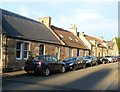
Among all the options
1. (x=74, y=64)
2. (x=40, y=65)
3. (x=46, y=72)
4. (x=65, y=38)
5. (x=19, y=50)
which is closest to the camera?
(x=40, y=65)

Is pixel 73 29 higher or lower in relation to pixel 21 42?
higher

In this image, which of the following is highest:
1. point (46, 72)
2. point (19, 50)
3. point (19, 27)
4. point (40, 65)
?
point (19, 27)

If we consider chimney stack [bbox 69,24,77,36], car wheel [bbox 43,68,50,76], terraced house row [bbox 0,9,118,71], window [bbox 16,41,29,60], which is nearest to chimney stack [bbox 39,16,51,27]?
terraced house row [bbox 0,9,118,71]

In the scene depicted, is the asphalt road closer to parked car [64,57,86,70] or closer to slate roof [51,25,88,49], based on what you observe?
parked car [64,57,86,70]

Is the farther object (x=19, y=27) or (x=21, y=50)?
(x=19, y=27)

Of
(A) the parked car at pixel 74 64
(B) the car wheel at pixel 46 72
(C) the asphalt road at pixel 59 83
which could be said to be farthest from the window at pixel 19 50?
(C) the asphalt road at pixel 59 83

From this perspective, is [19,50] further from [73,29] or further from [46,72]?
[73,29]

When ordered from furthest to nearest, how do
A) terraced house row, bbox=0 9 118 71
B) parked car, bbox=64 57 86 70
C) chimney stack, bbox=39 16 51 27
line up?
chimney stack, bbox=39 16 51 27, parked car, bbox=64 57 86 70, terraced house row, bbox=0 9 118 71

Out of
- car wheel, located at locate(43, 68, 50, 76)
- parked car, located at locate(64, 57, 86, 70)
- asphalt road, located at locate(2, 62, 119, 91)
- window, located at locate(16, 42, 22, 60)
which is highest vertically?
window, located at locate(16, 42, 22, 60)

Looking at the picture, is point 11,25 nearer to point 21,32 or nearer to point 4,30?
point 21,32

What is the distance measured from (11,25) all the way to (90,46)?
27.7 meters

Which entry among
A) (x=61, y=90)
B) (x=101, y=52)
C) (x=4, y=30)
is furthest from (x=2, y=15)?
(x=101, y=52)

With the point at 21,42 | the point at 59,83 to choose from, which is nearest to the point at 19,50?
the point at 21,42

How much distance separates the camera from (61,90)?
453 inches
